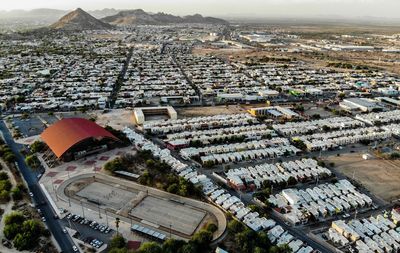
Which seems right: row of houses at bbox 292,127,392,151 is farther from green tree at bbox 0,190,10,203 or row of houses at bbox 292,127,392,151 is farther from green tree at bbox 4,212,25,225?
green tree at bbox 0,190,10,203

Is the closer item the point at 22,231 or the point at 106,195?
the point at 22,231

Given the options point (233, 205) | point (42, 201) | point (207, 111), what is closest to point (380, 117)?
point (207, 111)

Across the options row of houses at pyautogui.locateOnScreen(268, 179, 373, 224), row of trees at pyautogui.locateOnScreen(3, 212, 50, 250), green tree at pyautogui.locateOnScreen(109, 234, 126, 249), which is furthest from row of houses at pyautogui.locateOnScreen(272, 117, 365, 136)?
row of trees at pyautogui.locateOnScreen(3, 212, 50, 250)

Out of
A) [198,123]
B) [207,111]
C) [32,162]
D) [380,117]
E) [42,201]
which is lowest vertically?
[42,201]

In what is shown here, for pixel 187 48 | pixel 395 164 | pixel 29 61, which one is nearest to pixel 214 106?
pixel 395 164

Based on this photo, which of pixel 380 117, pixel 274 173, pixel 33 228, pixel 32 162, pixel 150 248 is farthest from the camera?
pixel 380 117

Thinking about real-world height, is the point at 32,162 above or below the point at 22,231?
above

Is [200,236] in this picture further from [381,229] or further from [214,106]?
[214,106]

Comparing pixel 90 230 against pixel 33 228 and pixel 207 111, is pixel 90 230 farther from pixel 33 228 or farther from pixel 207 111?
pixel 207 111
